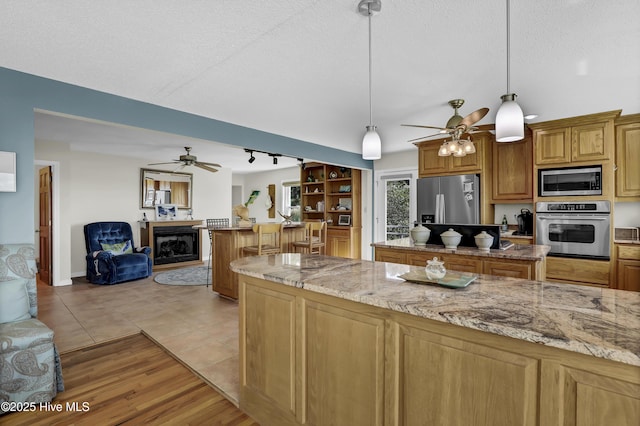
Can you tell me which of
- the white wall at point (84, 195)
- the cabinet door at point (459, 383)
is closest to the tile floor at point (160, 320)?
the white wall at point (84, 195)

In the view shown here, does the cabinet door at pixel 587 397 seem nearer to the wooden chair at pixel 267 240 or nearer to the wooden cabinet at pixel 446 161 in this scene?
the wooden chair at pixel 267 240

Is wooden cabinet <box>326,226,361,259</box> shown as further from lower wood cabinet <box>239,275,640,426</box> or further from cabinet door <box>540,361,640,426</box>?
cabinet door <box>540,361,640,426</box>

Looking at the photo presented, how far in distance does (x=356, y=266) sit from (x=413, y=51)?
1610 millimetres

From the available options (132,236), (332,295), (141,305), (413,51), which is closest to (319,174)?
(132,236)

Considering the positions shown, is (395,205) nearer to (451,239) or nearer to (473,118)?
(451,239)

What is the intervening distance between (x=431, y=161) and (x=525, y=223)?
5.32 ft

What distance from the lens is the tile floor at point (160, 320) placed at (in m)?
2.67

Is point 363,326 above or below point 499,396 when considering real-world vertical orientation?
above

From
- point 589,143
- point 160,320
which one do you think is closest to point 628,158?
point 589,143

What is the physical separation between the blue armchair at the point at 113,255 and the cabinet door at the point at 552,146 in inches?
258

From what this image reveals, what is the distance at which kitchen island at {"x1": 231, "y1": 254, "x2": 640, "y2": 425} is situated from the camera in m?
0.90

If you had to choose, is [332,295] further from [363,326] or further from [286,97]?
[286,97]

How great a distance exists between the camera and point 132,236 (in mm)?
6293

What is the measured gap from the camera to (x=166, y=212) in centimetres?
691
